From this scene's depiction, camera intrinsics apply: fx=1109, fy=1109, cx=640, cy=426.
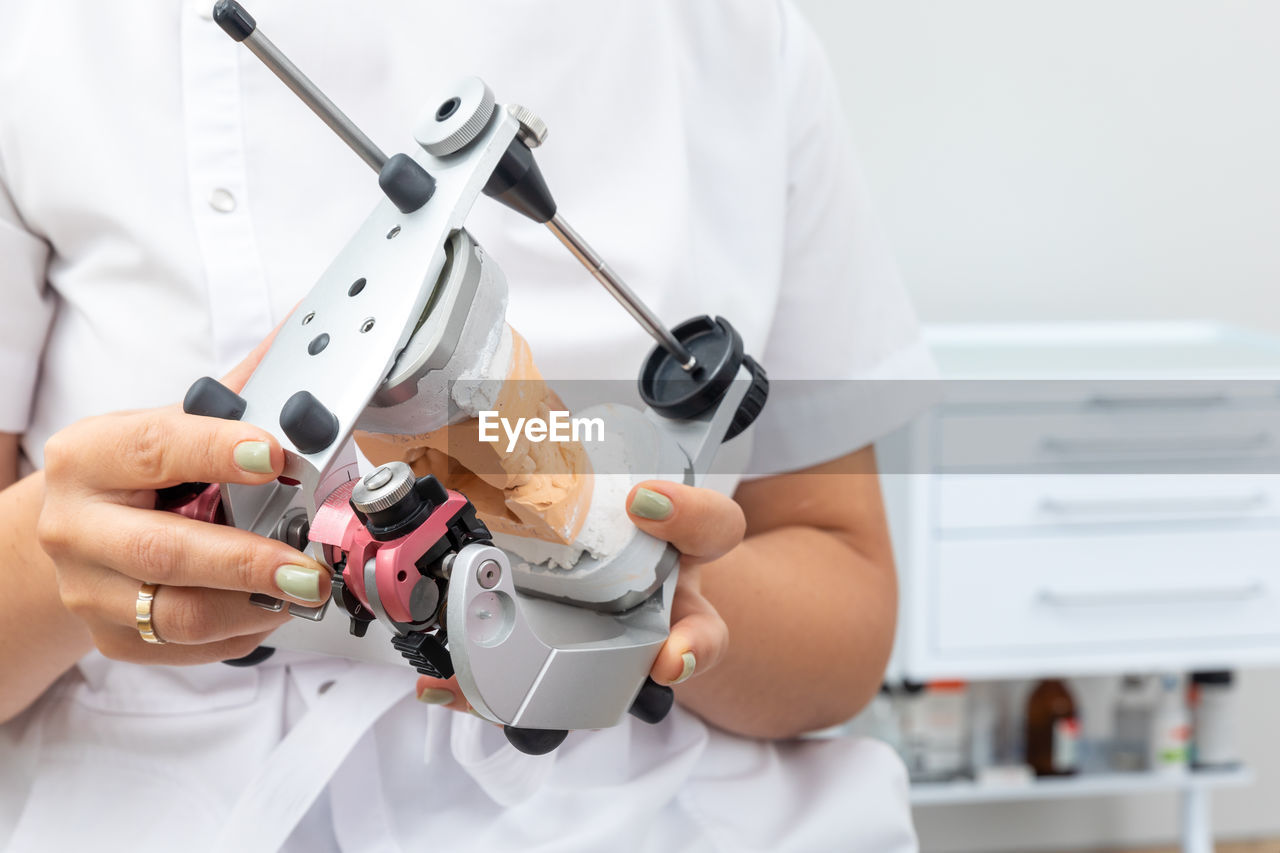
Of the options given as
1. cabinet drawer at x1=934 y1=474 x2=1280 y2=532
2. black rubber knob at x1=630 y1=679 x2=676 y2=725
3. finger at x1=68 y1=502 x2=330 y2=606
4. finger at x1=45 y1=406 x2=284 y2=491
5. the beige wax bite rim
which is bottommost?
finger at x1=68 y1=502 x2=330 y2=606

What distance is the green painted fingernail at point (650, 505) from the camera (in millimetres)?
412

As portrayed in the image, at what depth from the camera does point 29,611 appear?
0.49 metres

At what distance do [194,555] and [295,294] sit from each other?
0.23 m

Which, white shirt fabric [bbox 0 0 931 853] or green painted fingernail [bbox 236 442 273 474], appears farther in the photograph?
white shirt fabric [bbox 0 0 931 853]

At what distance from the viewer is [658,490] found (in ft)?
1.36

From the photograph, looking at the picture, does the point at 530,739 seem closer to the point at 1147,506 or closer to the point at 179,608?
the point at 179,608

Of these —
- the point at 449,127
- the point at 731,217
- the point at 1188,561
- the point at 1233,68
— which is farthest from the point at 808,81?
the point at 1233,68

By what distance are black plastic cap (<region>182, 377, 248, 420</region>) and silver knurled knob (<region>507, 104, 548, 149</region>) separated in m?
0.13

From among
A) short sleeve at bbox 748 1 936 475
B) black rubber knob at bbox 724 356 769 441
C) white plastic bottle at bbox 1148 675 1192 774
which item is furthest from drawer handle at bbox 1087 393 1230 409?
black rubber knob at bbox 724 356 769 441

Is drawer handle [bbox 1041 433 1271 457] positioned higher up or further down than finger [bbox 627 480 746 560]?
higher up

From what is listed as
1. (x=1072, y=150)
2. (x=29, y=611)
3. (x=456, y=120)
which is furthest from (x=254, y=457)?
(x=1072, y=150)

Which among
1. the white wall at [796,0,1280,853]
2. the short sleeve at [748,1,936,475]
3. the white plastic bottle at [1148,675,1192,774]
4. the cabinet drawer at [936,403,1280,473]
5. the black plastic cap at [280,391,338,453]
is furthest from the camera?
the white wall at [796,0,1280,853]

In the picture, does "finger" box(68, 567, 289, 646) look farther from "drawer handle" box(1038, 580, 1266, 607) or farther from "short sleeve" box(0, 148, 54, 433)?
"drawer handle" box(1038, 580, 1266, 607)

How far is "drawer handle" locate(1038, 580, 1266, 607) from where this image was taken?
1391mm
